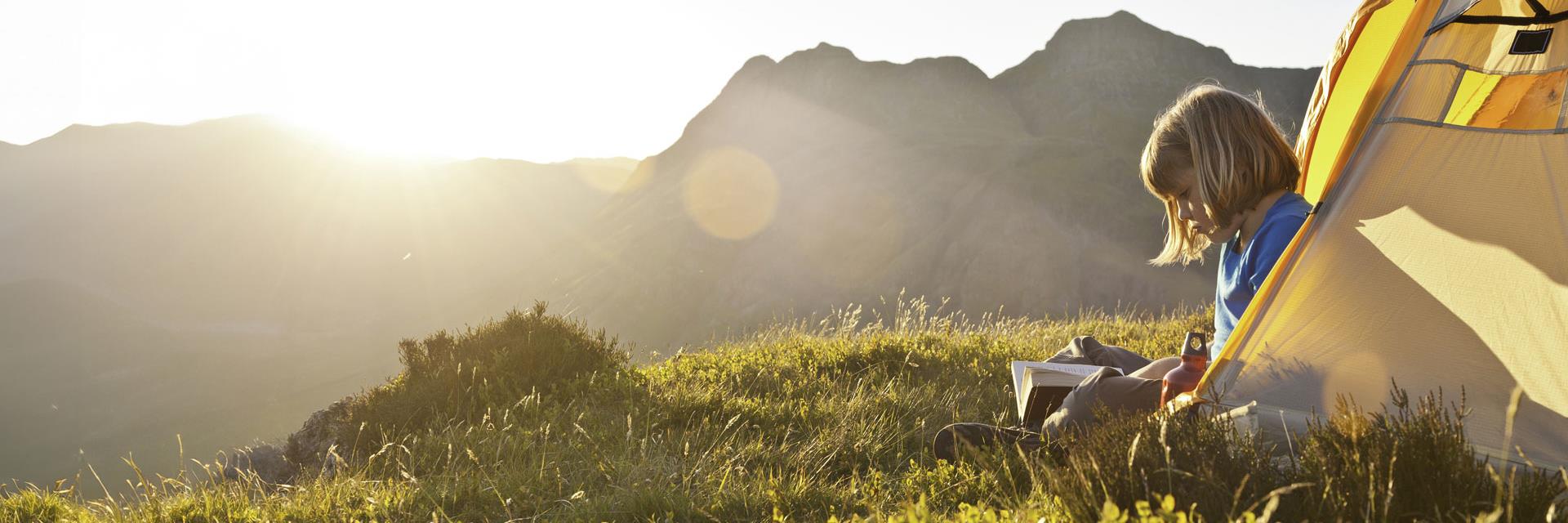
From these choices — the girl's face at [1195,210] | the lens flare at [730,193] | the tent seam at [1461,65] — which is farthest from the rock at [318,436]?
the lens flare at [730,193]

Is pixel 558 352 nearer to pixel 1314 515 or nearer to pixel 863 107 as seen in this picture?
pixel 1314 515

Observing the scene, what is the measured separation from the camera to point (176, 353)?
82938 mm

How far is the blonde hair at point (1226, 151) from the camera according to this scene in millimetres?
3496

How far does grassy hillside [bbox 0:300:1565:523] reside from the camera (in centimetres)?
226

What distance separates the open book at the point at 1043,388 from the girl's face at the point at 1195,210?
2.82ft

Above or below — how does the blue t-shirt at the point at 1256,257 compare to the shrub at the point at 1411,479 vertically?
above

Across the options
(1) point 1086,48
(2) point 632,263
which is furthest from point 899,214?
(1) point 1086,48

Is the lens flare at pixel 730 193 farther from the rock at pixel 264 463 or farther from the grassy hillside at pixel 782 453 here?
the grassy hillside at pixel 782 453

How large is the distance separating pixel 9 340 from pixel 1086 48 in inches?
5153

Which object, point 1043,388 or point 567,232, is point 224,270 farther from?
point 1043,388

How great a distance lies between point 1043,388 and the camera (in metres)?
4.00

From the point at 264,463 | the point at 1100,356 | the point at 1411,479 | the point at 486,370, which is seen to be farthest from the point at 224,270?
the point at 1411,479

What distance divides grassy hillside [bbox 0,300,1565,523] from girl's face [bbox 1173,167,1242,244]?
981 mm

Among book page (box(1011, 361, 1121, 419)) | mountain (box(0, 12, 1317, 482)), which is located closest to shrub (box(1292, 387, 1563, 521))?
book page (box(1011, 361, 1121, 419))
